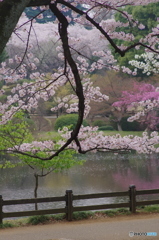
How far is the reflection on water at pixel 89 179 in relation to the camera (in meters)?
13.0

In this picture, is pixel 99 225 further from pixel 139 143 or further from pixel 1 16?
pixel 1 16

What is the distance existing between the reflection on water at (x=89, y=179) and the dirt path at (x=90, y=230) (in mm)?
3674

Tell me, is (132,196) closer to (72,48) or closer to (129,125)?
(72,48)

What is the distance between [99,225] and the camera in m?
7.24

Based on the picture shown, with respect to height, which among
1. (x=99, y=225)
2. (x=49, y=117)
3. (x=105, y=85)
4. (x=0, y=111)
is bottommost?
(x=99, y=225)

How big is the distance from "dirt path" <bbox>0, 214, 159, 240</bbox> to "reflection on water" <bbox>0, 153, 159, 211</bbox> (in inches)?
145

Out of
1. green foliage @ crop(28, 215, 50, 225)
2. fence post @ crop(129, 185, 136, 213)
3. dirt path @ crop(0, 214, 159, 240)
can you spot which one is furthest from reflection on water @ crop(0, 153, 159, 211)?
dirt path @ crop(0, 214, 159, 240)

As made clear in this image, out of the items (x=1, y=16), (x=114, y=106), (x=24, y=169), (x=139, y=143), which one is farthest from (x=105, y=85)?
(x=1, y=16)

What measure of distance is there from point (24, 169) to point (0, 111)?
403 inches

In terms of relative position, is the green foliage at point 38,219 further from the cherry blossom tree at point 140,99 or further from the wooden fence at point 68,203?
the cherry blossom tree at point 140,99

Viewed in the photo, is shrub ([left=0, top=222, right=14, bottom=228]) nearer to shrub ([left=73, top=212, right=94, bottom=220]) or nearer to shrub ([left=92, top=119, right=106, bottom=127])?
shrub ([left=73, top=212, right=94, bottom=220])

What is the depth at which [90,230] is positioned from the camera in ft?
22.4

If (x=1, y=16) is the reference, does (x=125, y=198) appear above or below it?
below

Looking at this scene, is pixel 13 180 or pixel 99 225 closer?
pixel 99 225
